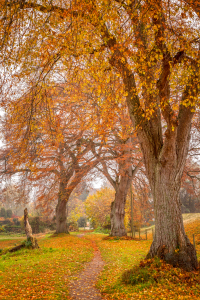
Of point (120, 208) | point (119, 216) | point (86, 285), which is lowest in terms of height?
point (86, 285)

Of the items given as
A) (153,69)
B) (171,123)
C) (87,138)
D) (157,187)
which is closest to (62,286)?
(157,187)

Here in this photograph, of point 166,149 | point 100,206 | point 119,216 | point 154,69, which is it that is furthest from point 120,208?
point 100,206

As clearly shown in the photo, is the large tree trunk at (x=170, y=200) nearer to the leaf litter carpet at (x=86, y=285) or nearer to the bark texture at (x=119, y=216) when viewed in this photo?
the leaf litter carpet at (x=86, y=285)

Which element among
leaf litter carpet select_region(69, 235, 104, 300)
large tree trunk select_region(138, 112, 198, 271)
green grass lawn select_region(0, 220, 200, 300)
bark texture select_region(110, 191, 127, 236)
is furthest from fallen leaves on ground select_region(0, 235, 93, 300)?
bark texture select_region(110, 191, 127, 236)

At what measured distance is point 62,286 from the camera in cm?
507

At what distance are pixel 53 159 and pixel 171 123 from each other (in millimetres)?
9572

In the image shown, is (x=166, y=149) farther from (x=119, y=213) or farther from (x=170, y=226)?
(x=119, y=213)

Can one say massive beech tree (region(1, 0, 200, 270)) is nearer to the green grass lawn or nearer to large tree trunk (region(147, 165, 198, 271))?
large tree trunk (region(147, 165, 198, 271))

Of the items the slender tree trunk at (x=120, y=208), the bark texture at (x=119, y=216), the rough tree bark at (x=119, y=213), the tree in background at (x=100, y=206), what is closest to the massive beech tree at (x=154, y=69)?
the slender tree trunk at (x=120, y=208)

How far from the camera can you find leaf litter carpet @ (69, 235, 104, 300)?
468cm

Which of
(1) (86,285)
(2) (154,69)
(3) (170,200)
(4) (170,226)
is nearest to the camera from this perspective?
(1) (86,285)

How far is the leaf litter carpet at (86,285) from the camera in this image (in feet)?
15.4

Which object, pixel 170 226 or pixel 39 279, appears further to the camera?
pixel 170 226

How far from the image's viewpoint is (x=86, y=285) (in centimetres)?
538
